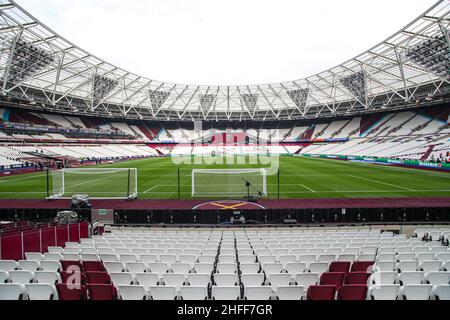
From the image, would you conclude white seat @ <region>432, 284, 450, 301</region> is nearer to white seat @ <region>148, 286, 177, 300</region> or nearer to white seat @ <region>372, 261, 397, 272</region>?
white seat @ <region>372, 261, 397, 272</region>

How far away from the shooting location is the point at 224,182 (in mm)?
28922

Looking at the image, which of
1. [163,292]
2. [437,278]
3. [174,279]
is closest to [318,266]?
[437,278]

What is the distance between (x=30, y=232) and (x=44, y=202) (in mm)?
14431

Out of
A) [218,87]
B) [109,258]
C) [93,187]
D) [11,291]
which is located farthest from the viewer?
[218,87]

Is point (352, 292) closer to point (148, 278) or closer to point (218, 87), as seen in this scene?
point (148, 278)

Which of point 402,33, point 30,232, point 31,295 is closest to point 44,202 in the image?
point 30,232

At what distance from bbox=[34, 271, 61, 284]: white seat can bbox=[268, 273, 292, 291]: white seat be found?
4106 mm

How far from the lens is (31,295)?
4.34 meters

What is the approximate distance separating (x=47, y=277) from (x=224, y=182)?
24.1 m

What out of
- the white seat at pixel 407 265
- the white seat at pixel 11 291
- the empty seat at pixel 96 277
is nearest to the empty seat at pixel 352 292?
the white seat at pixel 407 265

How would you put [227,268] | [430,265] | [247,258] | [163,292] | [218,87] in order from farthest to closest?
[218,87], [247,258], [430,265], [227,268], [163,292]

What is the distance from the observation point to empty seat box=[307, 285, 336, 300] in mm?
4340

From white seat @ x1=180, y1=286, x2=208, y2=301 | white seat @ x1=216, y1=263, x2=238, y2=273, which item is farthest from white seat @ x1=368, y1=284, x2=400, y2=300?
white seat @ x1=180, y1=286, x2=208, y2=301

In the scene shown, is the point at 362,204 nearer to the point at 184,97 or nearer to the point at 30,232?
the point at 30,232
